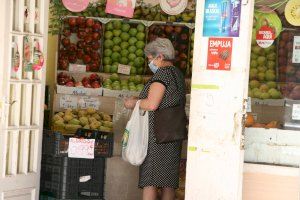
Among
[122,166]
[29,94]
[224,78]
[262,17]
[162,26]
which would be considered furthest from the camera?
[162,26]

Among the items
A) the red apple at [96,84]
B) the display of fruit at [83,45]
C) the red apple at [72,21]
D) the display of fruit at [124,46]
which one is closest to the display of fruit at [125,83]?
the red apple at [96,84]

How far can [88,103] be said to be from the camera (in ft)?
26.6

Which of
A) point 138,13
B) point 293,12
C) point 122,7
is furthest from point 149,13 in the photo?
point 293,12

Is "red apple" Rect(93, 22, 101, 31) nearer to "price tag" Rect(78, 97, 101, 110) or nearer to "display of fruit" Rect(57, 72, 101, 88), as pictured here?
"display of fruit" Rect(57, 72, 101, 88)

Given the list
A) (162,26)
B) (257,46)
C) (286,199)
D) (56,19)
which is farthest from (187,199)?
(56,19)

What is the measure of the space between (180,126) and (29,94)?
139 centimetres

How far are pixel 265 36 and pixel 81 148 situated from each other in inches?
76.8

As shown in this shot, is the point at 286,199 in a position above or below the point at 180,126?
below

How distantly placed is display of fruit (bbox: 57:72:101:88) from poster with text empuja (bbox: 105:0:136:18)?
1639 millimetres

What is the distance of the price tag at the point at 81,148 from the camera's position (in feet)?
20.3

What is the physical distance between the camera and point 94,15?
28.9 ft

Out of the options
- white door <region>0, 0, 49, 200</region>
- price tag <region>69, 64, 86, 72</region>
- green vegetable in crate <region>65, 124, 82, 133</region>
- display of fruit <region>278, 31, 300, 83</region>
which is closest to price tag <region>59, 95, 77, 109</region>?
price tag <region>69, 64, 86, 72</region>

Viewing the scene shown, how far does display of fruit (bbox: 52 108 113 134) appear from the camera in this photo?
7.15 metres

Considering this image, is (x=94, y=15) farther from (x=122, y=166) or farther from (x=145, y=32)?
(x=122, y=166)
